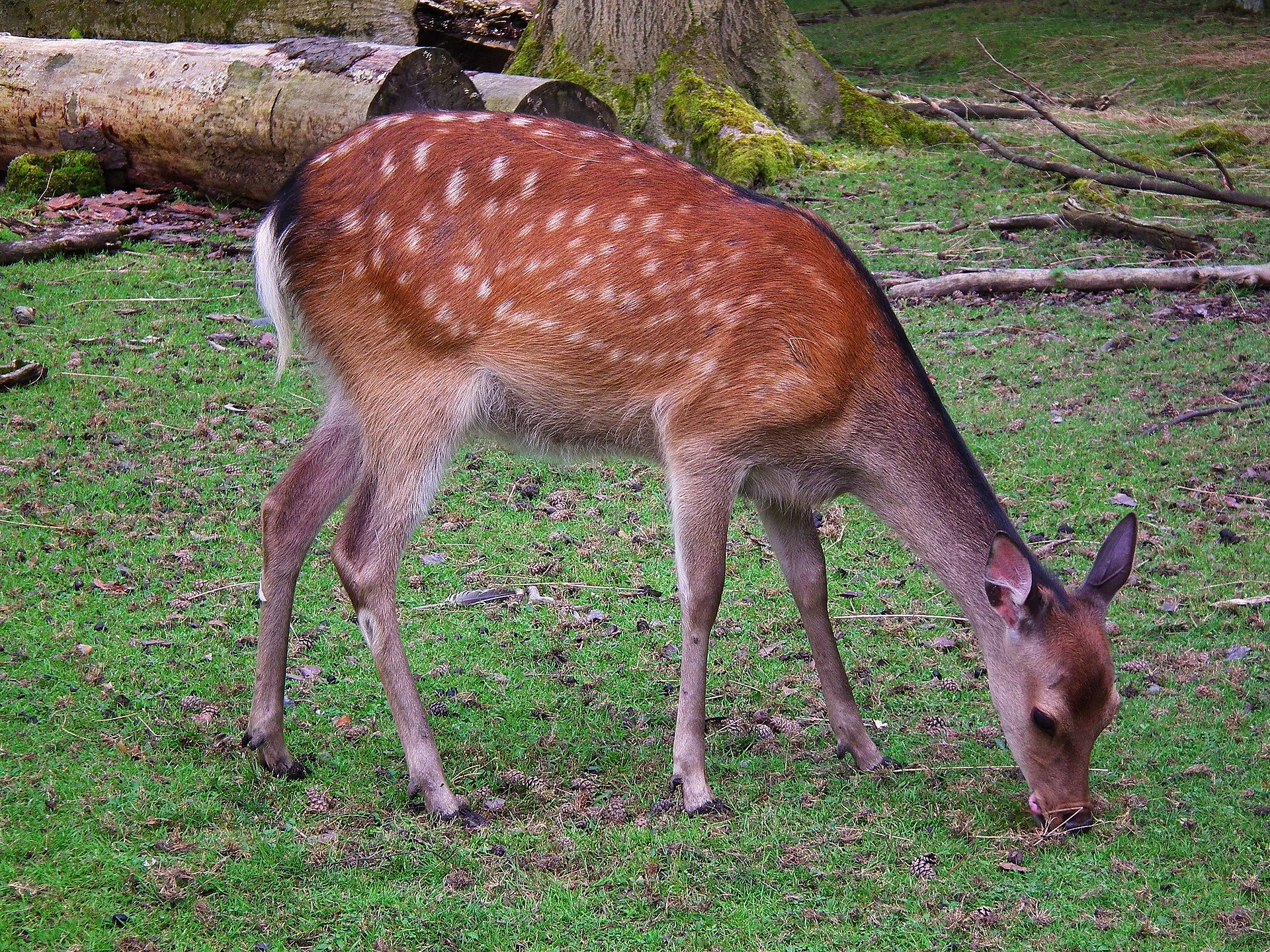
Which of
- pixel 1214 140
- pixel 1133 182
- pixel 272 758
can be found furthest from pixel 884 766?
pixel 1214 140

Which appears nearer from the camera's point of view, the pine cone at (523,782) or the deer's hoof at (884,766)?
the pine cone at (523,782)

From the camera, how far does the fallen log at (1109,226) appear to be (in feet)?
27.1

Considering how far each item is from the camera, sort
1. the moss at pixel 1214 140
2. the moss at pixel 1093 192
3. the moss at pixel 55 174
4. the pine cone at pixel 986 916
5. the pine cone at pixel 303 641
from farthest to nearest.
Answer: the moss at pixel 1214 140 < the moss at pixel 1093 192 < the moss at pixel 55 174 < the pine cone at pixel 303 641 < the pine cone at pixel 986 916

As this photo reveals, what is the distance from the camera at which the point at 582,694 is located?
4.35 metres

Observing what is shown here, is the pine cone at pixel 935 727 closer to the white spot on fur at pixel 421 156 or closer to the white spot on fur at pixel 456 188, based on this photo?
the white spot on fur at pixel 456 188

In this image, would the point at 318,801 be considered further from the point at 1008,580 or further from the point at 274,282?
the point at 1008,580

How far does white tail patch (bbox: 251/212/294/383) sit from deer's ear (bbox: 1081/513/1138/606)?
8.14 feet

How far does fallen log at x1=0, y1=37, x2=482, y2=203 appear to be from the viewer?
323 inches

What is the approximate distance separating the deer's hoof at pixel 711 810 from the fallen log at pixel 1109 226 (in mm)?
6098

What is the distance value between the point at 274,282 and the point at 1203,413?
4428mm

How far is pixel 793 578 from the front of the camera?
4109mm

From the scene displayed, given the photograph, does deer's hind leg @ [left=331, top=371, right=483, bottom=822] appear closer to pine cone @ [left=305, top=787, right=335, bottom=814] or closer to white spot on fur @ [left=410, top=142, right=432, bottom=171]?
pine cone @ [left=305, top=787, right=335, bottom=814]

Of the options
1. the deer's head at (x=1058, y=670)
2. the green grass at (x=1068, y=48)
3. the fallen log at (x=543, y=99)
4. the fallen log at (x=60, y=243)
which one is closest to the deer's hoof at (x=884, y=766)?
the deer's head at (x=1058, y=670)

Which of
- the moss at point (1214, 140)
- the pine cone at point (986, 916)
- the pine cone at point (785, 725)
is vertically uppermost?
the moss at point (1214, 140)
